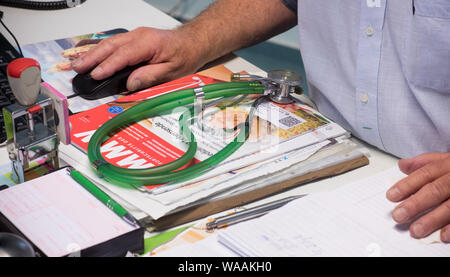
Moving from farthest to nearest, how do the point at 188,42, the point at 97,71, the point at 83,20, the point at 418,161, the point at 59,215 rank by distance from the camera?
the point at 83,20
the point at 188,42
the point at 97,71
the point at 418,161
the point at 59,215

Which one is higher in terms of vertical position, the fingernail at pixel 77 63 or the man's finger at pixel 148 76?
the fingernail at pixel 77 63

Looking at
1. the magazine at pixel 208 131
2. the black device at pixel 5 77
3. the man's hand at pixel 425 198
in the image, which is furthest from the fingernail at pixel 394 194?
the black device at pixel 5 77

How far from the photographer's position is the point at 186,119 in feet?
2.74

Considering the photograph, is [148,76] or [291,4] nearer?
[148,76]

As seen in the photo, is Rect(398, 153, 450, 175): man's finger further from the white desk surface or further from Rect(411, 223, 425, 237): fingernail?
the white desk surface

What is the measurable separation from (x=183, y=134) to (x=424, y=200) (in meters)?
0.36

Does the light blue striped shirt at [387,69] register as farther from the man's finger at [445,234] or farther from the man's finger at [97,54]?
the man's finger at [97,54]

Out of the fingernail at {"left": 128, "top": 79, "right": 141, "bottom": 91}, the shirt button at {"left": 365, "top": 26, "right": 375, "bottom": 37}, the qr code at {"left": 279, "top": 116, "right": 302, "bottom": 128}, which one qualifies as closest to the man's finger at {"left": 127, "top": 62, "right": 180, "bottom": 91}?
the fingernail at {"left": 128, "top": 79, "right": 141, "bottom": 91}

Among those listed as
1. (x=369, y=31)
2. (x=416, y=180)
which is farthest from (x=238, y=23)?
(x=416, y=180)

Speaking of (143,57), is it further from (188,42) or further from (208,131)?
(208,131)

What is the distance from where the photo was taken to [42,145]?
69 cm

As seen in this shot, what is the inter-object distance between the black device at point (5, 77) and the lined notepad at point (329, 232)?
1.09ft

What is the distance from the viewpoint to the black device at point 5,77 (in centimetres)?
78

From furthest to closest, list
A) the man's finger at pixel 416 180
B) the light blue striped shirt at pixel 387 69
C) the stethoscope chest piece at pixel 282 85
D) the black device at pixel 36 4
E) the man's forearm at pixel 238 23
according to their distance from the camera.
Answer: the black device at pixel 36 4
the man's forearm at pixel 238 23
the stethoscope chest piece at pixel 282 85
the light blue striped shirt at pixel 387 69
the man's finger at pixel 416 180
